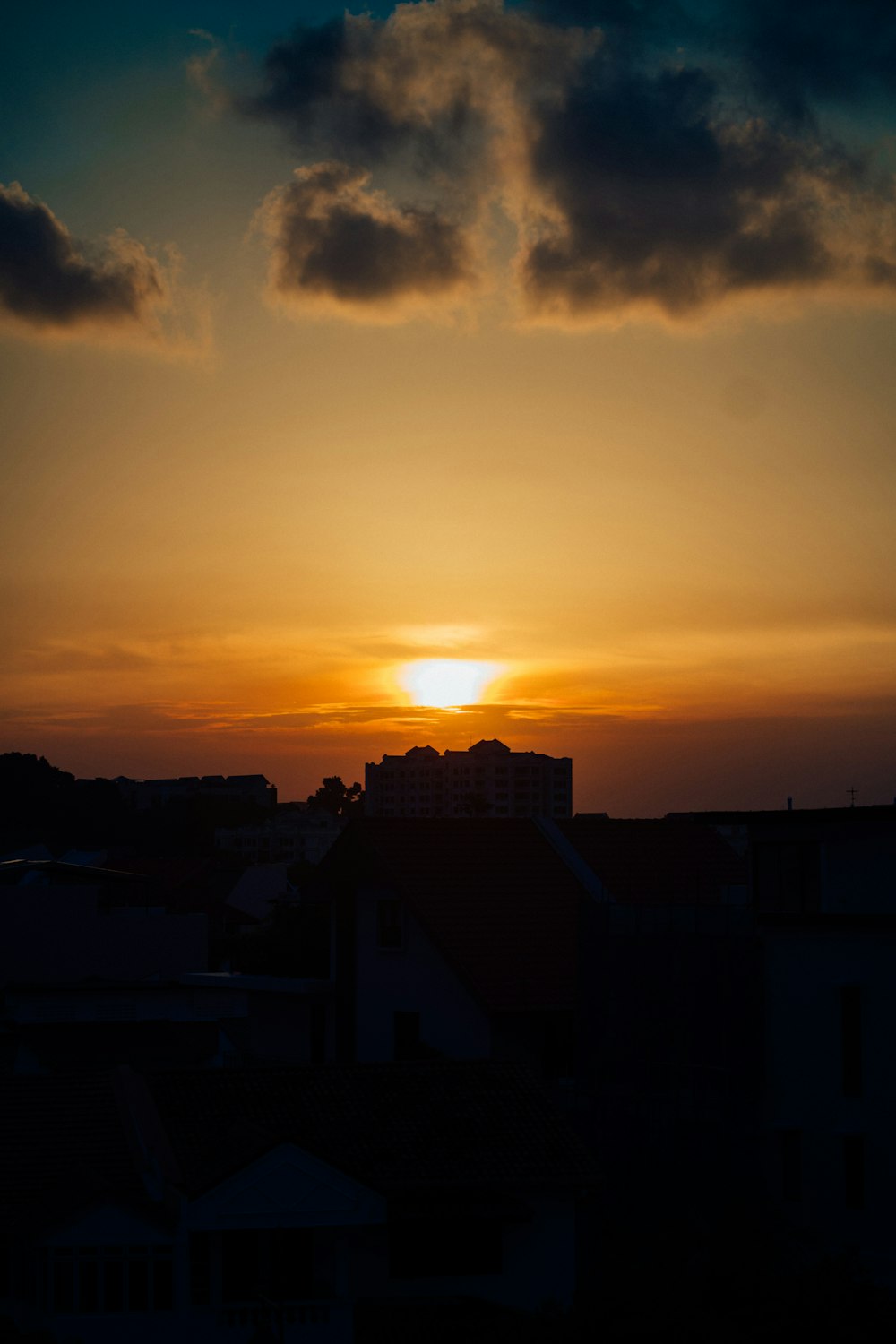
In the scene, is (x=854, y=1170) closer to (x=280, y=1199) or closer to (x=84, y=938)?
A: (x=280, y=1199)

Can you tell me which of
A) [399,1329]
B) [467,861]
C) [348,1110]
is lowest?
[399,1329]

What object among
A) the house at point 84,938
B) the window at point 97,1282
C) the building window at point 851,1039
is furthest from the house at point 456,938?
the house at point 84,938

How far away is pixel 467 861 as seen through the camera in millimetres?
44250

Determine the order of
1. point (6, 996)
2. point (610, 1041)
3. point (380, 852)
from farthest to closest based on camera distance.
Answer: point (6, 996), point (380, 852), point (610, 1041)

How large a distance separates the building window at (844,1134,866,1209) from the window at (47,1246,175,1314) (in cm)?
1454

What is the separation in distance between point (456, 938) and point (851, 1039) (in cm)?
1167

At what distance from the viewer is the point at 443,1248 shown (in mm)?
29969

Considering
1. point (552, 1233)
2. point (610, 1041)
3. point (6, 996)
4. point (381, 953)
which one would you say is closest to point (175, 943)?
point (6, 996)

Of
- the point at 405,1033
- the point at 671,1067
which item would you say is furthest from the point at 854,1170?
the point at 405,1033

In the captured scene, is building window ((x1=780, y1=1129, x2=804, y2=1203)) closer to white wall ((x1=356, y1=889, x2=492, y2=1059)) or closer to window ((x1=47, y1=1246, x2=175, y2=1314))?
white wall ((x1=356, y1=889, x2=492, y2=1059))

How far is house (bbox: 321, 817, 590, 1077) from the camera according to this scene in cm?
4038

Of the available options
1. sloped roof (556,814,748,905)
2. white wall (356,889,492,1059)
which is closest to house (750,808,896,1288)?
sloped roof (556,814,748,905)

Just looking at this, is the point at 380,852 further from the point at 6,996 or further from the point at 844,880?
the point at 6,996

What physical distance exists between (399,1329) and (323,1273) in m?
1.74
